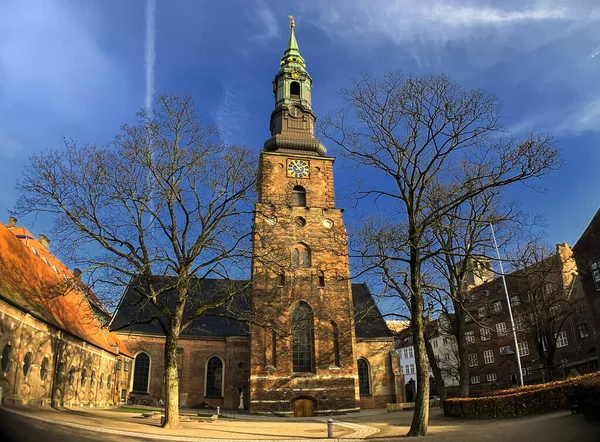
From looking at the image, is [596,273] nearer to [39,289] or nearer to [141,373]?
[39,289]

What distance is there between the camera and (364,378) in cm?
3972

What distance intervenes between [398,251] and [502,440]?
688 cm

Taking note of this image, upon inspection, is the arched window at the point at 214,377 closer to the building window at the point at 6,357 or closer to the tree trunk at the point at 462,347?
the building window at the point at 6,357

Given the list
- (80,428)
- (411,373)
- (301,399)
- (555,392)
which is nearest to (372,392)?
(301,399)

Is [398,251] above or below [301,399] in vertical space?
above

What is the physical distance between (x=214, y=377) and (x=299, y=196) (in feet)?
59.3

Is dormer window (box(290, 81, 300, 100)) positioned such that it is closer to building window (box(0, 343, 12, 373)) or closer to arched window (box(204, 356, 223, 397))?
arched window (box(204, 356, 223, 397))

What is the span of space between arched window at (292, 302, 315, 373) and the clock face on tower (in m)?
11.1

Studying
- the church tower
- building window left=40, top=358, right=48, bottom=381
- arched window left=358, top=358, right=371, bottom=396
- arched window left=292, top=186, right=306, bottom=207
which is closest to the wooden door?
the church tower

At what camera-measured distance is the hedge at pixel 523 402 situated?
1564cm

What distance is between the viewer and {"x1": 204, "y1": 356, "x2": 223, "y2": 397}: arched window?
4000 centimetres

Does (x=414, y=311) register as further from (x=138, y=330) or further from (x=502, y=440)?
(x=138, y=330)

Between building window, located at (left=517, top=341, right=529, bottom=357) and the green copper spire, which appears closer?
the green copper spire

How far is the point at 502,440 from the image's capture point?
40.0 feet
